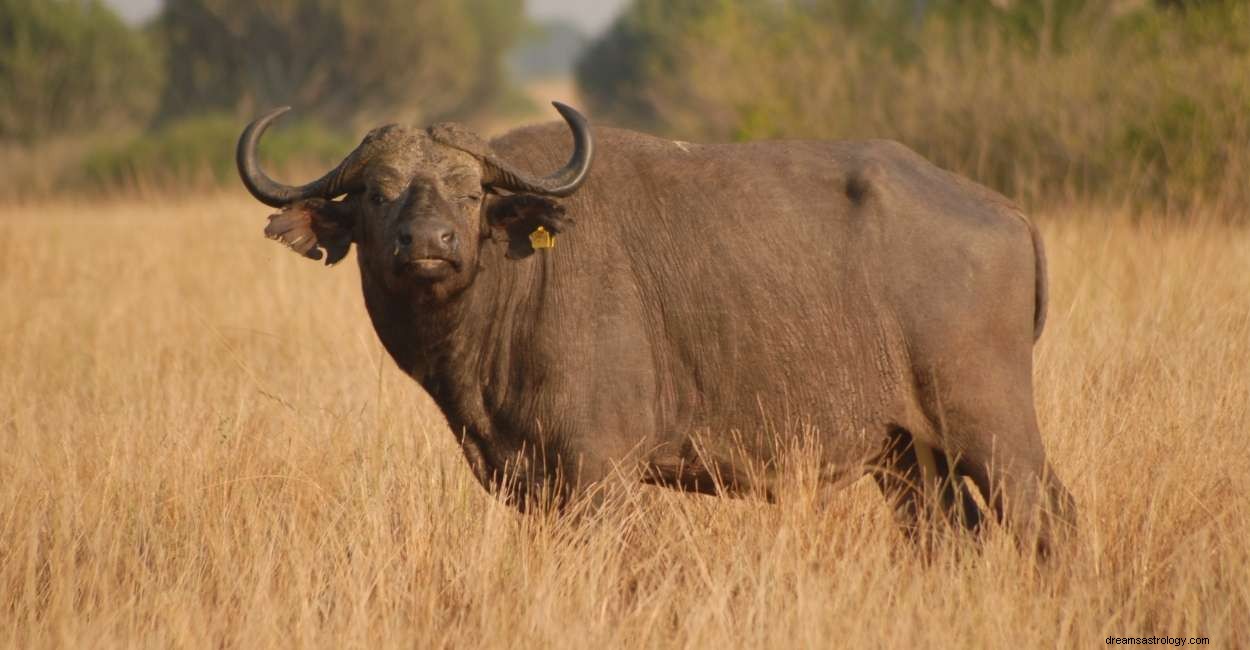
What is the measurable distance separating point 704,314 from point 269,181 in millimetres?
1610

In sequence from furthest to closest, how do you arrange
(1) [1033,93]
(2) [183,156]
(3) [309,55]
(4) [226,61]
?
1. (3) [309,55]
2. (4) [226,61]
3. (2) [183,156]
4. (1) [1033,93]

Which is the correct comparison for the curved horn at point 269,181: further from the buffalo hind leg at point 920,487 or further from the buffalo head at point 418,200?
the buffalo hind leg at point 920,487

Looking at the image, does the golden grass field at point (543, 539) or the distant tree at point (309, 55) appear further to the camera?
the distant tree at point (309, 55)

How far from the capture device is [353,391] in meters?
7.86

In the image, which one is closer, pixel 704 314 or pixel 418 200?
pixel 418 200

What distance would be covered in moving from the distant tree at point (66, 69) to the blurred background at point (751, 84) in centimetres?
5

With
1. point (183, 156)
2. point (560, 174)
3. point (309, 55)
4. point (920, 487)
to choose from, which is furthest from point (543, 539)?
point (309, 55)

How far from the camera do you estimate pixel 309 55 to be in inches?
1935

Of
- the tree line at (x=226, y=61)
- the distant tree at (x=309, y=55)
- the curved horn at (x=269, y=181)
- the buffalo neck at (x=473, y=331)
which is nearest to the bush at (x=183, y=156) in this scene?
the tree line at (x=226, y=61)

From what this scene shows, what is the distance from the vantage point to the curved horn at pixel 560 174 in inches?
200

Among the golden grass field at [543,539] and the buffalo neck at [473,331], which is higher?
the buffalo neck at [473,331]

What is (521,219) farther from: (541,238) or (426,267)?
(426,267)

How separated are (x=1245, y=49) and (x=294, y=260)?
8.61 meters

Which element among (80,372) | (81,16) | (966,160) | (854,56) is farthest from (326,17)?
(80,372)
